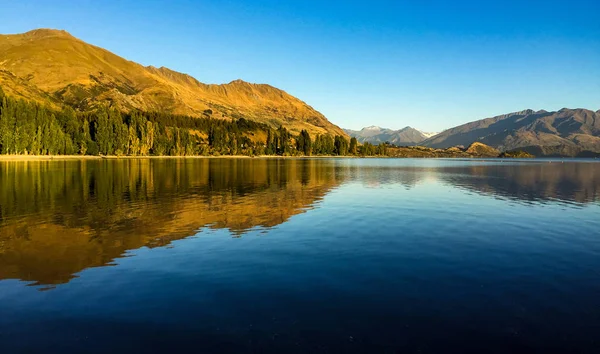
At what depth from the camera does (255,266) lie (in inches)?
802

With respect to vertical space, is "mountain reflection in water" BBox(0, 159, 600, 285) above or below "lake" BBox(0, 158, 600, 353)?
above

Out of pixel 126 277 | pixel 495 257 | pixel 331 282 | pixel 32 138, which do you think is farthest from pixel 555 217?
pixel 32 138

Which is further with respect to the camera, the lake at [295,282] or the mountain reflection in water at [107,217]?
the mountain reflection in water at [107,217]

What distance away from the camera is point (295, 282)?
17.8 m

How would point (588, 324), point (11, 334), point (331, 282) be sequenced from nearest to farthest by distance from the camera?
point (11, 334), point (588, 324), point (331, 282)

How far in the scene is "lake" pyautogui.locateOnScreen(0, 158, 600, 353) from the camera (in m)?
12.4

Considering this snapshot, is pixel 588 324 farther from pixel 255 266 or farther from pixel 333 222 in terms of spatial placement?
pixel 333 222

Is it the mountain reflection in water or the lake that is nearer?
the lake

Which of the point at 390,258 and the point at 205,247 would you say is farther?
the point at 205,247

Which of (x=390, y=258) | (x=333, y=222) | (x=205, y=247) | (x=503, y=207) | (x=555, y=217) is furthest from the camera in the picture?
(x=503, y=207)

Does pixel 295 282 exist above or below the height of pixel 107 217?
below

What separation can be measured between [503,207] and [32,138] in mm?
207816

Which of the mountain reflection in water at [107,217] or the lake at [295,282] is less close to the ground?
the mountain reflection in water at [107,217]

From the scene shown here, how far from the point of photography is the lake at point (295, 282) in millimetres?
12406
